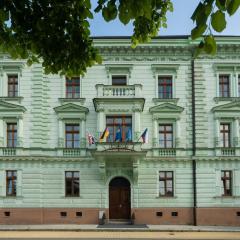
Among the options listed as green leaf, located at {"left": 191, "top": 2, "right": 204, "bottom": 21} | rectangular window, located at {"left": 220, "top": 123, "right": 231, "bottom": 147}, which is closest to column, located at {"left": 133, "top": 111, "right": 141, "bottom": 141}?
rectangular window, located at {"left": 220, "top": 123, "right": 231, "bottom": 147}

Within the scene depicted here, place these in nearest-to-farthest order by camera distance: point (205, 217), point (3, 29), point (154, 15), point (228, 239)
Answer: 1. point (3, 29)
2. point (154, 15)
3. point (228, 239)
4. point (205, 217)

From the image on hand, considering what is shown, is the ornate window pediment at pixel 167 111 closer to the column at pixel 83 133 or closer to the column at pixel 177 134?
the column at pixel 177 134

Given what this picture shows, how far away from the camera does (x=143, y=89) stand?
99.5ft

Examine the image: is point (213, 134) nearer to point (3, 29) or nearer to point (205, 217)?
point (205, 217)

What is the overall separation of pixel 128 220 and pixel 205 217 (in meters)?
4.69

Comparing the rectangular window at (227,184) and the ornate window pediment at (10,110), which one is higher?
the ornate window pediment at (10,110)

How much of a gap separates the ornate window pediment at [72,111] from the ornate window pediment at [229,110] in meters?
8.23

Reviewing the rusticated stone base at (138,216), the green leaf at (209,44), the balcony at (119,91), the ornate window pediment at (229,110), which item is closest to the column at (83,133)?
the balcony at (119,91)

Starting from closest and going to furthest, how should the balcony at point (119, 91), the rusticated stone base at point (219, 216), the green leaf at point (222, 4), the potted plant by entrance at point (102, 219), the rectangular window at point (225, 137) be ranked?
the green leaf at point (222, 4) → the potted plant by entrance at point (102, 219) → the rusticated stone base at point (219, 216) → the balcony at point (119, 91) → the rectangular window at point (225, 137)

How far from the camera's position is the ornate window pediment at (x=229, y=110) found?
2966 cm

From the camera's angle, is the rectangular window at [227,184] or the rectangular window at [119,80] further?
the rectangular window at [119,80]

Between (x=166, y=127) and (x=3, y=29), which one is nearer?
(x=3, y=29)

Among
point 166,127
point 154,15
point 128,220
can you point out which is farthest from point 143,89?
point 154,15

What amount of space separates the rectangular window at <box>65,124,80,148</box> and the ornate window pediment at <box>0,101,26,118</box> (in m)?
2.99
